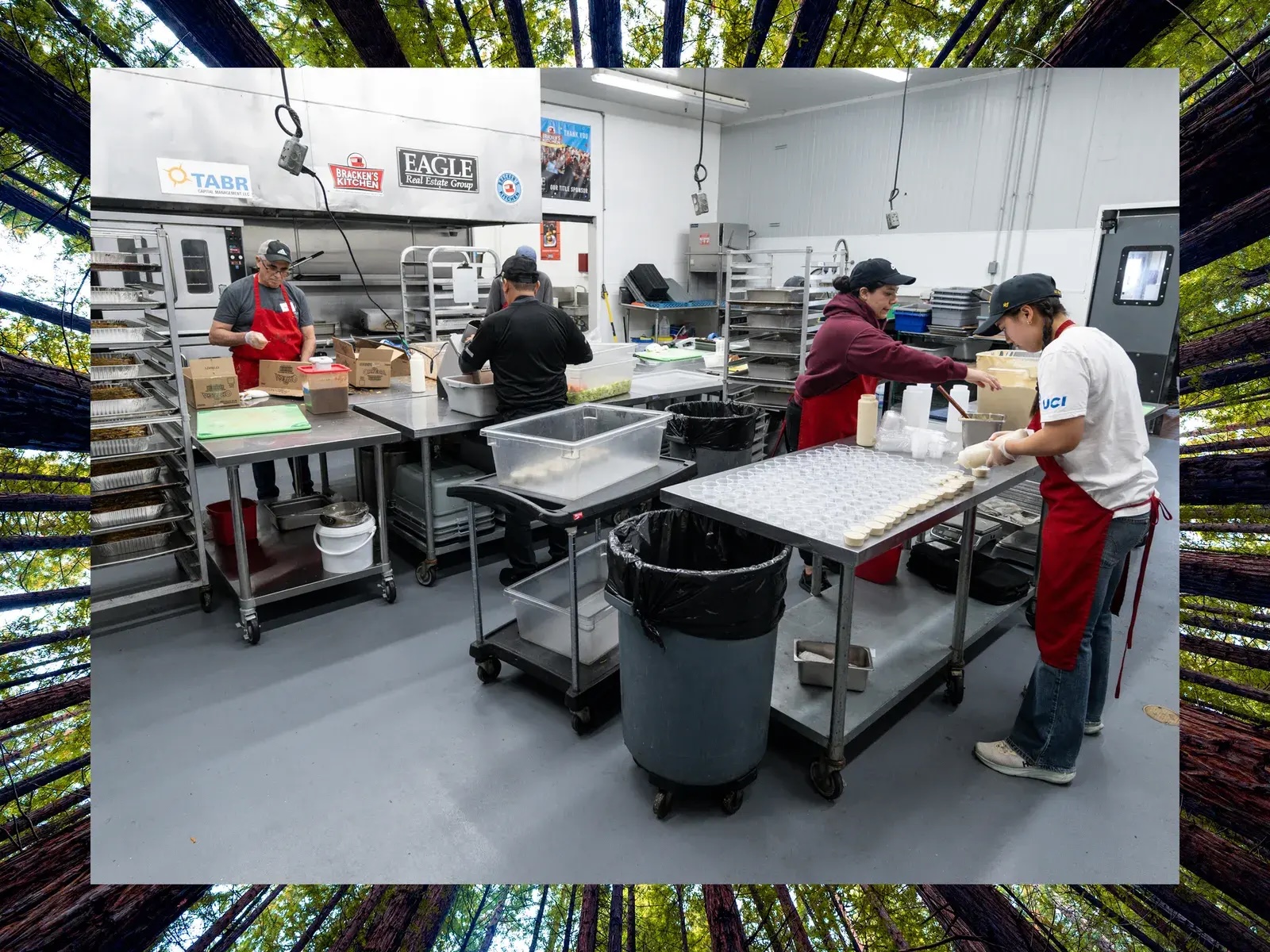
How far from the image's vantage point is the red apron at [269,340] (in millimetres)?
3627

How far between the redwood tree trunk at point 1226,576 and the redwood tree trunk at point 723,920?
1.07 meters

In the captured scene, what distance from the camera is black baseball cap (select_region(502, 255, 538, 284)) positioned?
10.1 ft

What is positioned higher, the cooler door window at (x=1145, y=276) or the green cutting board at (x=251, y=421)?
the cooler door window at (x=1145, y=276)

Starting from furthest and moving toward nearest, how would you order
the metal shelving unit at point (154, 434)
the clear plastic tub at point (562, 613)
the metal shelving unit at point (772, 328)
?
1. the metal shelving unit at point (772, 328)
2. the metal shelving unit at point (154, 434)
3. the clear plastic tub at point (562, 613)

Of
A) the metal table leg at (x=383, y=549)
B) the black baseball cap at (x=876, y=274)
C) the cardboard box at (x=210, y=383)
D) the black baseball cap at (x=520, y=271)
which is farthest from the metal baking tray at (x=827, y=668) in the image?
A: the cardboard box at (x=210, y=383)

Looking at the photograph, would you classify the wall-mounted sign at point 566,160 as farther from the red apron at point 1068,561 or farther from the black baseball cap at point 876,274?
the red apron at point 1068,561

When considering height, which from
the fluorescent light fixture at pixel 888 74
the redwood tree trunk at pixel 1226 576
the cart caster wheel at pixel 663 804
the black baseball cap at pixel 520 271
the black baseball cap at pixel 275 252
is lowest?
the cart caster wheel at pixel 663 804

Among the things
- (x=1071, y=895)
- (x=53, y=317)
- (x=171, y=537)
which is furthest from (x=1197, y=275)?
(x=171, y=537)

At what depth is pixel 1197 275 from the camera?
1.24 meters

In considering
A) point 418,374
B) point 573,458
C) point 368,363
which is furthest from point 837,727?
point 368,363

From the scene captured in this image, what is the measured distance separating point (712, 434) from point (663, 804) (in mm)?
2336

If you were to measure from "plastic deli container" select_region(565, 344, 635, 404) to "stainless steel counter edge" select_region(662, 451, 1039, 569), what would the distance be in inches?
69.9

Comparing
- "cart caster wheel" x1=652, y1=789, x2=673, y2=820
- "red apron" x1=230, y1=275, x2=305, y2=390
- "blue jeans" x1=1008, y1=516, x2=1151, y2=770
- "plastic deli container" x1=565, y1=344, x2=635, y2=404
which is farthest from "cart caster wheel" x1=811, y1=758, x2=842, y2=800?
"red apron" x1=230, y1=275, x2=305, y2=390

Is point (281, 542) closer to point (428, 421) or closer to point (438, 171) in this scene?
point (428, 421)
